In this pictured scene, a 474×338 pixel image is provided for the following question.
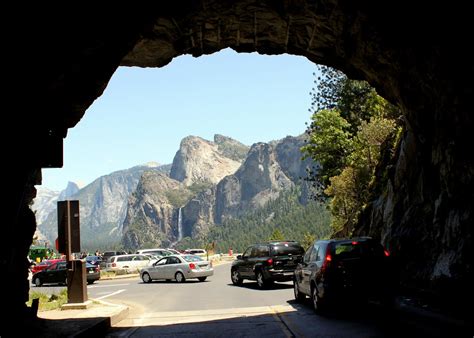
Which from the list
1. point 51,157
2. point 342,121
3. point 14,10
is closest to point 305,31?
point 51,157

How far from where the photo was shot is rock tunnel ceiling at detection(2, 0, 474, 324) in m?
9.49

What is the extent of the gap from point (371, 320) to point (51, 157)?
7835mm

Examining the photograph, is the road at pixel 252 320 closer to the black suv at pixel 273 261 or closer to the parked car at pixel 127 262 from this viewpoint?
the black suv at pixel 273 261

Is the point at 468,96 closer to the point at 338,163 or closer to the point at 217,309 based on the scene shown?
the point at 217,309

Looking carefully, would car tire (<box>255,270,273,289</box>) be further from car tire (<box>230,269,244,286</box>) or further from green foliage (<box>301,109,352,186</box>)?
green foliage (<box>301,109,352,186</box>)

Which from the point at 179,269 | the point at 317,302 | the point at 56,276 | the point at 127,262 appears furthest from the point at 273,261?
the point at 127,262

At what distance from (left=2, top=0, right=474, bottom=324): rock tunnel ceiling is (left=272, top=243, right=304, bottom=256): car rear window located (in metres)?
4.27

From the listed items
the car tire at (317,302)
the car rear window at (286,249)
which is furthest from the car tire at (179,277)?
the car tire at (317,302)

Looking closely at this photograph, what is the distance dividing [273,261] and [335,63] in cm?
821

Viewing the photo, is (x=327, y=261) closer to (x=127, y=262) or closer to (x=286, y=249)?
(x=286, y=249)

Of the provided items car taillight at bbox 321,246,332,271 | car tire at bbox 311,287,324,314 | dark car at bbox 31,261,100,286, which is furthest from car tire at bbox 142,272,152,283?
car taillight at bbox 321,246,332,271

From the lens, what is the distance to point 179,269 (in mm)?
27500

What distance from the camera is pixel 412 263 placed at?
1617 cm

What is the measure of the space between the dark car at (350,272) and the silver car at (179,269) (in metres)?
15.1
